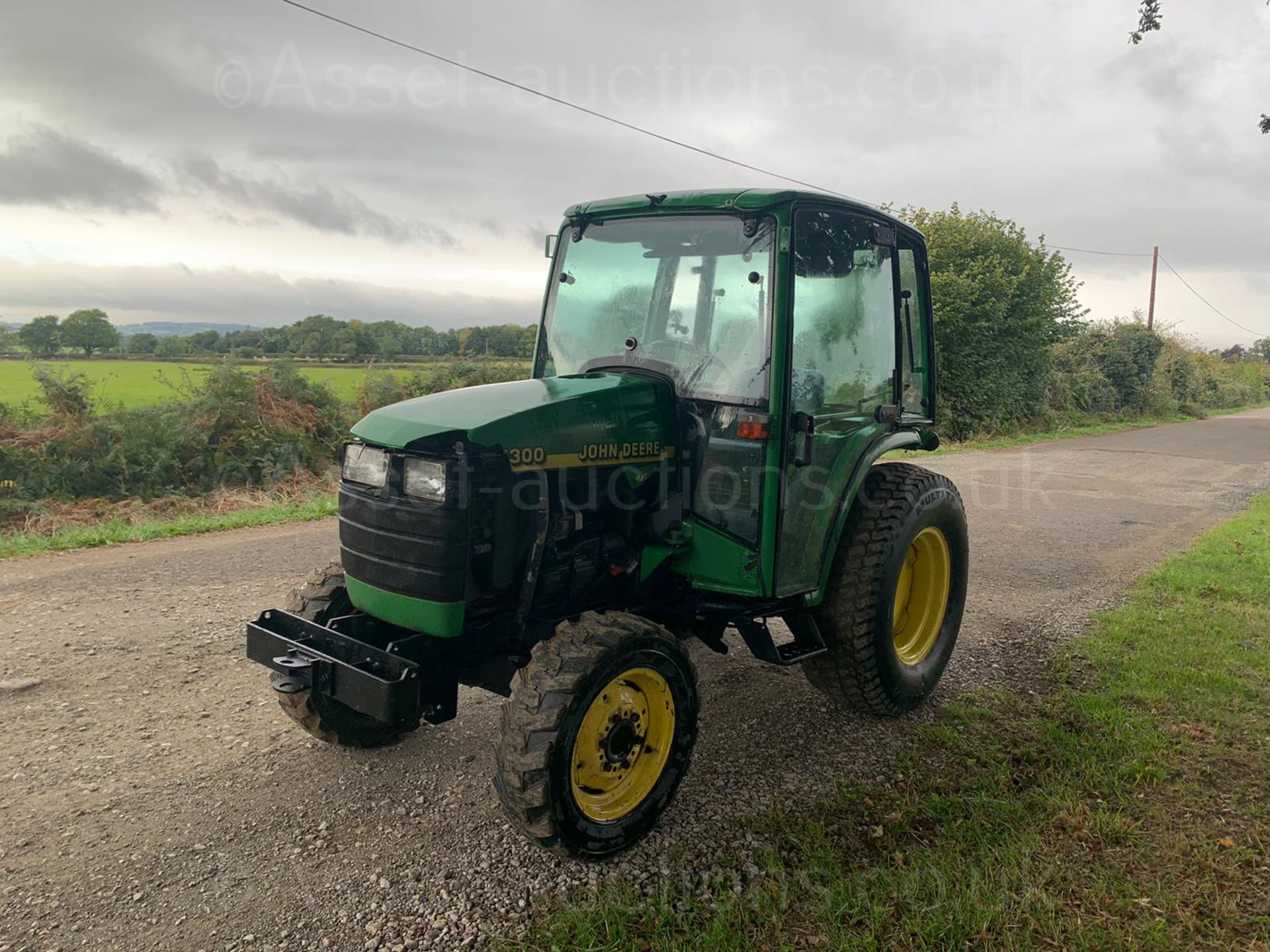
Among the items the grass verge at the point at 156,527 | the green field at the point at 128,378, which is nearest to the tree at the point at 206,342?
the green field at the point at 128,378

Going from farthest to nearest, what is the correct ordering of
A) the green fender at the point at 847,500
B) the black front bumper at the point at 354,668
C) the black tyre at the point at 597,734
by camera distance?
the green fender at the point at 847,500
the black front bumper at the point at 354,668
the black tyre at the point at 597,734

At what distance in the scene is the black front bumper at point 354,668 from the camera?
2.87m

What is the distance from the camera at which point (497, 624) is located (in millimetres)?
3238

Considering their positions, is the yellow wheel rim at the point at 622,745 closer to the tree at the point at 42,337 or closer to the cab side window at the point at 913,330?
the cab side window at the point at 913,330

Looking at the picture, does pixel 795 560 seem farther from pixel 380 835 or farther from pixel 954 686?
pixel 380 835

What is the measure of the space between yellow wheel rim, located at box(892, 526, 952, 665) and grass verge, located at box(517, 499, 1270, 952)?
1.46 feet

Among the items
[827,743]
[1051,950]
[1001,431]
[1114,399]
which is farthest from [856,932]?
[1114,399]

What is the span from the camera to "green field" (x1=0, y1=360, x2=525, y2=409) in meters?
11.5

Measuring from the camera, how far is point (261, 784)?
3.43 m

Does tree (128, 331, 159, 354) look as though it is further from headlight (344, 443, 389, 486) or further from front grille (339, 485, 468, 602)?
front grille (339, 485, 468, 602)

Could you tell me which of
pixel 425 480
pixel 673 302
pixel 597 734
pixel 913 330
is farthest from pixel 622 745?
pixel 913 330

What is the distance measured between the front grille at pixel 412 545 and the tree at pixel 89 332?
47.0 feet

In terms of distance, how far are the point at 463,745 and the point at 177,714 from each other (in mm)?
1471

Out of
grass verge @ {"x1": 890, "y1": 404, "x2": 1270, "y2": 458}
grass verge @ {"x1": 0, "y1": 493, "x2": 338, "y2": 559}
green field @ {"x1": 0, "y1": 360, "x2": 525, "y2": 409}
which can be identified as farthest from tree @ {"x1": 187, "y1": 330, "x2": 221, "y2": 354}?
grass verge @ {"x1": 890, "y1": 404, "x2": 1270, "y2": 458}
